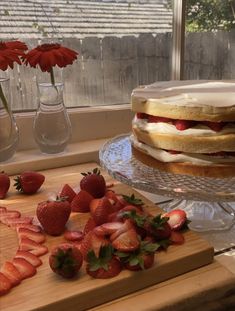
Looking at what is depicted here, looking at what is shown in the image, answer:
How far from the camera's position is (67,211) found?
2.52 feet

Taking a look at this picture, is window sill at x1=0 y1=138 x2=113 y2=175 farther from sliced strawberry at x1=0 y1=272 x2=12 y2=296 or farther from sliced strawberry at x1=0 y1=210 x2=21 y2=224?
sliced strawberry at x1=0 y1=272 x2=12 y2=296

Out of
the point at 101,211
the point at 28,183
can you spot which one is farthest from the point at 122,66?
the point at 101,211

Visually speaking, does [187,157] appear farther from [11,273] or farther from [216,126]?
[11,273]

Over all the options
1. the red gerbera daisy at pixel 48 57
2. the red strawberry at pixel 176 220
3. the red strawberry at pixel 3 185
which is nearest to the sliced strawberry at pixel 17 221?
the red strawberry at pixel 3 185

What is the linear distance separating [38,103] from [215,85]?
0.45 metres

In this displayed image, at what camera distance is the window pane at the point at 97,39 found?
1129 mm

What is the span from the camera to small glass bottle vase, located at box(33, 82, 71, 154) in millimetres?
1102

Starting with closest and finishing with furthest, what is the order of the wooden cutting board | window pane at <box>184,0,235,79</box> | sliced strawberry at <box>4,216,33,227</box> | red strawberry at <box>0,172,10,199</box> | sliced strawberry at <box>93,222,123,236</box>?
the wooden cutting board → sliced strawberry at <box>93,222,123,236</box> → sliced strawberry at <box>4,216,33,227</box> → red strawberry at <box>0,172,10,199</box> → window pane at <box>184,0,235,79</box>

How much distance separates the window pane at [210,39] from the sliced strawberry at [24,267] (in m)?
0.90

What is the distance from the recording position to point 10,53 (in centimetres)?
95

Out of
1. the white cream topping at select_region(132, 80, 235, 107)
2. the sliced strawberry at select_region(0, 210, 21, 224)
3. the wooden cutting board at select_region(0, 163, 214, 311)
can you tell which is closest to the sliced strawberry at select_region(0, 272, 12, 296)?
the wooden cutting board at select_region(0, 163, 214, 311)

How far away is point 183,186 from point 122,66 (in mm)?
587

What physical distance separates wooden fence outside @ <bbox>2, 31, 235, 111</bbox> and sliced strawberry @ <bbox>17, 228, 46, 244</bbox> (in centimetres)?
50

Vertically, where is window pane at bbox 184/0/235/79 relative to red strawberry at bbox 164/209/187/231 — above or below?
above
